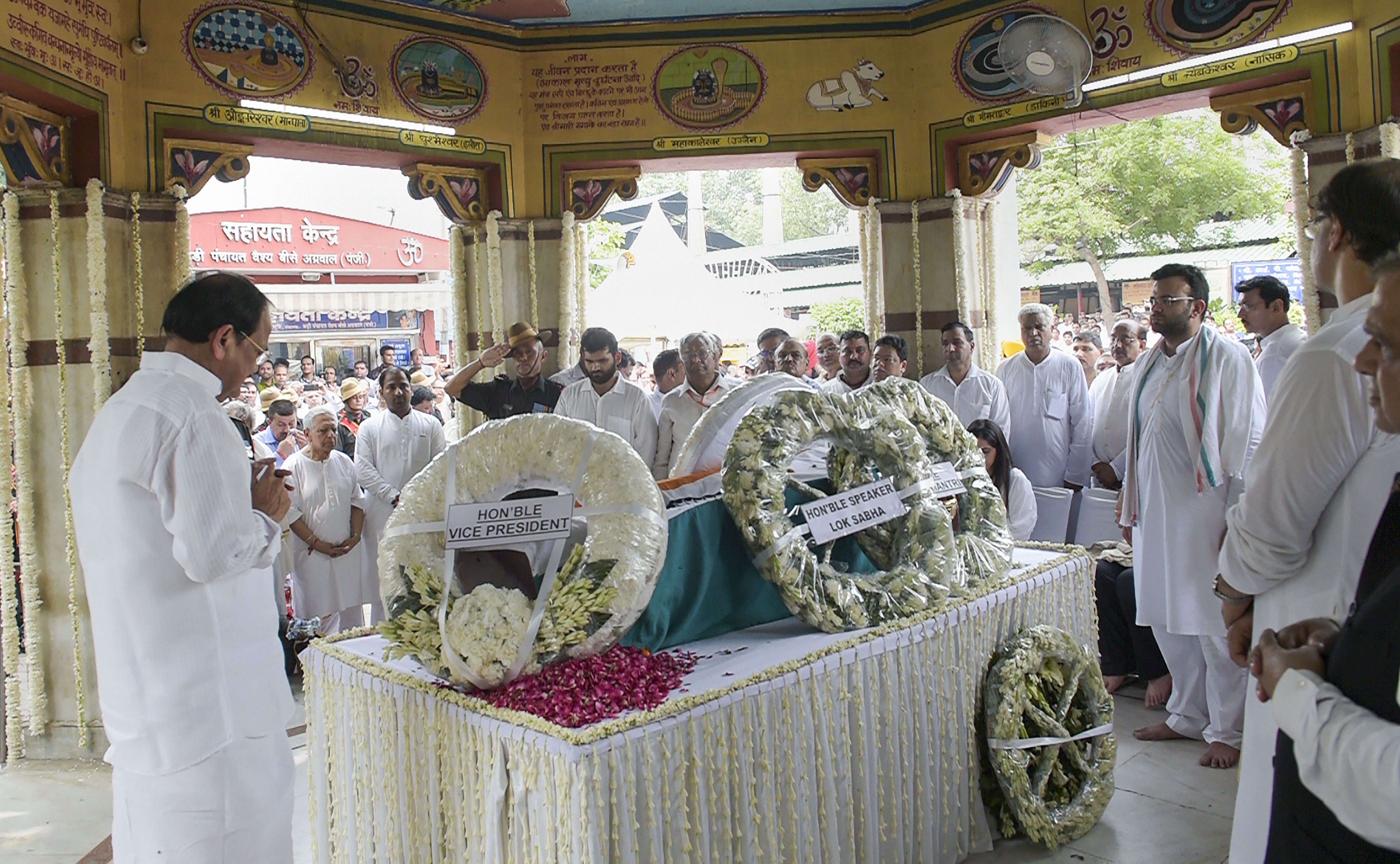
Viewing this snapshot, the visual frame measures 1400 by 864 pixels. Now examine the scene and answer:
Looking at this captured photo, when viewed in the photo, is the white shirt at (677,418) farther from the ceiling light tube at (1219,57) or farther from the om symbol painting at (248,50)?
the ceiling light tube at (1219,57)

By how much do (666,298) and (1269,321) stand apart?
32.6ft

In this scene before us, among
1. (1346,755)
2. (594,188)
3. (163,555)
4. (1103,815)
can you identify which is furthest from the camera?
(594,188)

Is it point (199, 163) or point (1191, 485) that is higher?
point (199, 163)

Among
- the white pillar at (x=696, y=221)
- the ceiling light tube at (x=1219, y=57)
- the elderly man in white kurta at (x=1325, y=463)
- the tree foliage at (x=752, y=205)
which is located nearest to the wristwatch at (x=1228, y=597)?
the elderly man in white kurta at (x=1325, y=463)

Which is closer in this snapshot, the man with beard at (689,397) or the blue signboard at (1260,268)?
the man with beard at (689,397)

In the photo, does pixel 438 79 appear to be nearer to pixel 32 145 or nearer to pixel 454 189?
pixel 454 189

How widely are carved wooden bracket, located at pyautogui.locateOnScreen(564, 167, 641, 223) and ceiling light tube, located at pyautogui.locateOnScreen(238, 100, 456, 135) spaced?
85cm

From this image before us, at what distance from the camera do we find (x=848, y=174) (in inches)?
280

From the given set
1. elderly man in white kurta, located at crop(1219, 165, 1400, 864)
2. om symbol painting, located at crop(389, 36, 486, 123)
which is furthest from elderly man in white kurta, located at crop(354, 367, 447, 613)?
elderly man in white kurta, located at crop(1219, 165, 1400, 864)

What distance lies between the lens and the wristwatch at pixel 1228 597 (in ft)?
7.51

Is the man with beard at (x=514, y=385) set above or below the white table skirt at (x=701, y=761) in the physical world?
above

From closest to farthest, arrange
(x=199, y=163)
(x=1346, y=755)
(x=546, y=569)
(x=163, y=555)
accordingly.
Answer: (x=1346, y=755)
(x=163, y=555)
(x=546, y=569)
(x=199, y=163)

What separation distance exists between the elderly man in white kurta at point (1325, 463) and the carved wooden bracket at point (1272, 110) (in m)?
4.07

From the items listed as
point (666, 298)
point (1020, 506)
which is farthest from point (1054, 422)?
point (666, 298)
